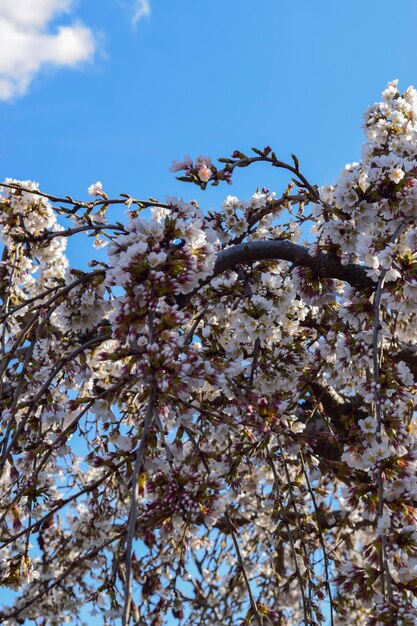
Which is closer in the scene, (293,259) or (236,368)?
(236,368)

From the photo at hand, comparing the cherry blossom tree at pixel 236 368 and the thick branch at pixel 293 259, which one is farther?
the thick branch at pixel 293 259

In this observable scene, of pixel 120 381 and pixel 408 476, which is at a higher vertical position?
pixel 120 381

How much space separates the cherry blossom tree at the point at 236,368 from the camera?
6.04 feet

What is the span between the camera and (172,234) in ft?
7.09

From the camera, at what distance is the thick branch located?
120 inches

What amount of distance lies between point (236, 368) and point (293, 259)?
1289 mm

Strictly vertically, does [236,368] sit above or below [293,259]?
below

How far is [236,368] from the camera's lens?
79.2 inches

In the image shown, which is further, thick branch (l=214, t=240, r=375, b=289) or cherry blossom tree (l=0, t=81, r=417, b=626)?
thick branch (l=214, t=240, r=375, b=289)

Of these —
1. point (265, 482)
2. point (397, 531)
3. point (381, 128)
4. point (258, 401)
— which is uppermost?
point (381, 128)

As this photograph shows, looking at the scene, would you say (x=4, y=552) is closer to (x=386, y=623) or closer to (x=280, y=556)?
(x=280, y=556)

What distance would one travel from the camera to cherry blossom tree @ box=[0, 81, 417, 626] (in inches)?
72.5

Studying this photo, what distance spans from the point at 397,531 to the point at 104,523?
3.80 m

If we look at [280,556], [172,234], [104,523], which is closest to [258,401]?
[172,234]
